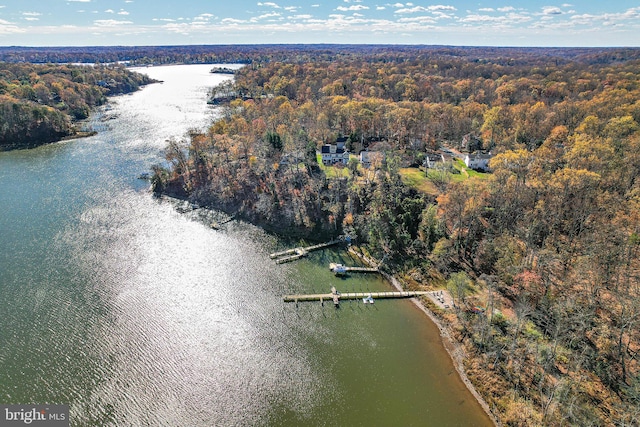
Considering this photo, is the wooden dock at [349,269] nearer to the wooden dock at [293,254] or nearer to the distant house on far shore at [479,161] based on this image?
the wooden dock at [293,254]

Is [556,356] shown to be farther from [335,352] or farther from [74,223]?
[74,223]

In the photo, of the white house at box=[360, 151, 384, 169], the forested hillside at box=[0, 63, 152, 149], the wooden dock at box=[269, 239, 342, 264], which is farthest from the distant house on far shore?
the forested hillside at box=[0, 63, 152, 149]

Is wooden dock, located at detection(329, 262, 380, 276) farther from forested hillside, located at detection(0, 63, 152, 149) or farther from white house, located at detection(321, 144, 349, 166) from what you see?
forested hillside, located at detection(0, 63, 152, 149)

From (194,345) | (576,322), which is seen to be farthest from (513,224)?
(194,345)

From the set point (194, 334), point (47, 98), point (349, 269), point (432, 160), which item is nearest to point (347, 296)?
point (349, 269)

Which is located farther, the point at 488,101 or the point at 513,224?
the point at 488,101

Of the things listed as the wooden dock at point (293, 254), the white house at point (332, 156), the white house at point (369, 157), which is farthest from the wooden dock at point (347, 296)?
the white house at point (332, 156)

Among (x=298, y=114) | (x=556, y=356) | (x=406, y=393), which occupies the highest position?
(x=298, y=114)
